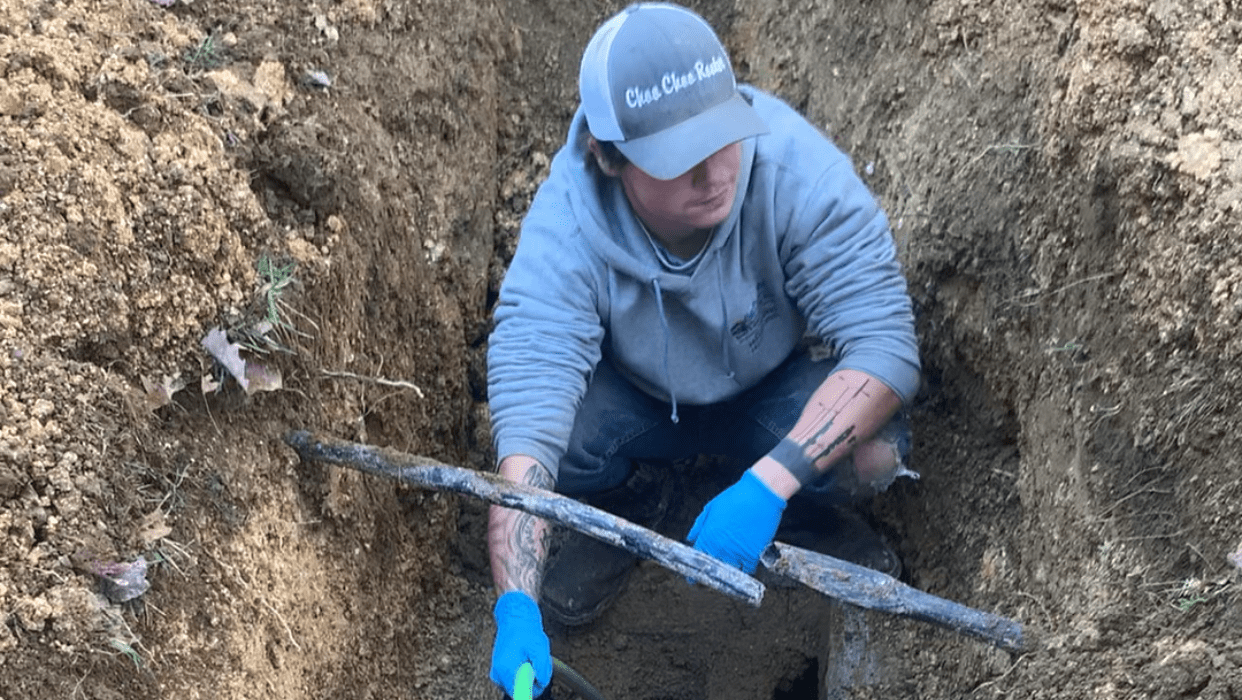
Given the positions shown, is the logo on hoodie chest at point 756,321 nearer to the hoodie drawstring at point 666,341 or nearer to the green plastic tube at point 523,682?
the hoodie drawstring at point 666,341

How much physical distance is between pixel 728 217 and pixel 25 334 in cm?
154

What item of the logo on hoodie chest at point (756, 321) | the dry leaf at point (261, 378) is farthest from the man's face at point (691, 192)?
the dry leaf at point (261, 378)

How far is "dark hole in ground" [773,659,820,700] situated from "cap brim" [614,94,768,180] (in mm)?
1666

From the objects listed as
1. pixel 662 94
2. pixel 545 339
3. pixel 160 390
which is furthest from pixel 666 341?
pixel 160 390

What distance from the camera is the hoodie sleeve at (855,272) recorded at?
2580mm

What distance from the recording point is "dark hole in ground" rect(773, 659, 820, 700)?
3.16 m

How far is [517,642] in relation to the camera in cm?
232

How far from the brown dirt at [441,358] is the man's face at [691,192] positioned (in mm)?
780

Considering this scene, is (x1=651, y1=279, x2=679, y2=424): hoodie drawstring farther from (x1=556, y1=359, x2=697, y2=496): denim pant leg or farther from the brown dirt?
the brown dirt

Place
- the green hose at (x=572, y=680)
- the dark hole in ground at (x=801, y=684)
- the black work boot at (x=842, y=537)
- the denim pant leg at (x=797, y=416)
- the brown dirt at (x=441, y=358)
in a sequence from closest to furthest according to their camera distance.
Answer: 1. the brown dirt at (x=441, y=358)
2. the green hose at (x=572, y=680)
3. the denim pant leg at (x=797, y=416)
4. the black work boot at (x=842, y=537)
5. the dark hole in ground at (x=801, y=684)

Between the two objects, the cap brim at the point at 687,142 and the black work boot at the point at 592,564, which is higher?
the cap brim at the point at 687,142

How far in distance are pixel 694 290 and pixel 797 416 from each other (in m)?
0.57

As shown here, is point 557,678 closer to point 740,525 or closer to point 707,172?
point 740,525

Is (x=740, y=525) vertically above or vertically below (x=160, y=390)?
below
